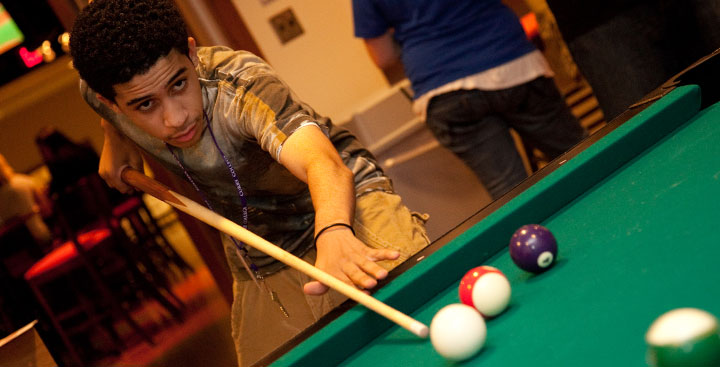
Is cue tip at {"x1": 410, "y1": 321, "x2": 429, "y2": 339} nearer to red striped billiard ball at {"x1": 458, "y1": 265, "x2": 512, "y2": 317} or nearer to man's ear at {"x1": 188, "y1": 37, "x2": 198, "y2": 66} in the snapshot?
red striped billiard ball at {"x1": 458, "y1": 265, "x2": 512, "y2": 317}

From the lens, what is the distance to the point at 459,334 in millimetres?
993

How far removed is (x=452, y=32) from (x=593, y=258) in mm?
1441

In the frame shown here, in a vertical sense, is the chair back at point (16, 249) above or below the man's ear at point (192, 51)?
below

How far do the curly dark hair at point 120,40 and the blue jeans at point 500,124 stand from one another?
1.16 meters

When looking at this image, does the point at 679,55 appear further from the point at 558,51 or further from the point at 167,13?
the point at 558,51

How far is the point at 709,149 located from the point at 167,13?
1169mm

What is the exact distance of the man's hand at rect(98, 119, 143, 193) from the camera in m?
2.02

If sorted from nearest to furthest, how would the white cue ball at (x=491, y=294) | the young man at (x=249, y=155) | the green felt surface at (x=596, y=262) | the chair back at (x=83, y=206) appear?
1. the green felt surface at (x=596, y=262)
2. the white cue ball at (x=491, y=294)
3. the young man at (x=249, y=155)
4. the chair back at (x=83, y=206)

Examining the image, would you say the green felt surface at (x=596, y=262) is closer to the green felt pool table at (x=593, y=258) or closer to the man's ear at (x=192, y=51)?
the green felt pool table at (x=593, y=258)

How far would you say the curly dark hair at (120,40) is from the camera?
151cm

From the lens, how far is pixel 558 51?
4.19 meters

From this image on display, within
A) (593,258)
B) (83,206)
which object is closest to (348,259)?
(593,258)

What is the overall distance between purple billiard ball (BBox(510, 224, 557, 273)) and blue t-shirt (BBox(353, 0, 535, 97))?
1342 millimetres

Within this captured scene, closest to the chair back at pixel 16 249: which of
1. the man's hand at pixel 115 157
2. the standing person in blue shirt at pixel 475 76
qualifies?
the man's hand at pixel 115 157
